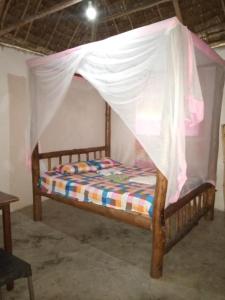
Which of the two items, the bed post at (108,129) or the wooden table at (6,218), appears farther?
the bed post at (108,129)

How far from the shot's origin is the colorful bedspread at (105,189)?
2643 mm

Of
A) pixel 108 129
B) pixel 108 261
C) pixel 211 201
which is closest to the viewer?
pixel 108 261

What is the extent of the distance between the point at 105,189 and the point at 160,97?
48.0 inches

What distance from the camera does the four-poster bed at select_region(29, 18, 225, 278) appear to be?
7.23 ft

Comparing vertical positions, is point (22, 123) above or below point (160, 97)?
below

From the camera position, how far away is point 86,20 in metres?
4.34

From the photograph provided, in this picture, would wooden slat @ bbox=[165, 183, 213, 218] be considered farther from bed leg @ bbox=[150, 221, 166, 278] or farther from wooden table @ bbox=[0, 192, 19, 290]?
wooden table @ bbox=[0, 192, 19, 290]

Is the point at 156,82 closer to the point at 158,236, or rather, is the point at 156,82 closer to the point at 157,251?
the point at 158,236

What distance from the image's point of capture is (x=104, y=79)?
2.61 metres

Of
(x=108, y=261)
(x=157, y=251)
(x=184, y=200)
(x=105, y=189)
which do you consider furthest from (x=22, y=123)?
(x=157, y=251)

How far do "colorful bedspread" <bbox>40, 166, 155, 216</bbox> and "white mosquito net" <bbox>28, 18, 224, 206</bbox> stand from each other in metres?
0.33

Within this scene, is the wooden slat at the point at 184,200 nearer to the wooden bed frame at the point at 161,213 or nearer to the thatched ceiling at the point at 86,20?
the wooden bed frame at the point at 161,213

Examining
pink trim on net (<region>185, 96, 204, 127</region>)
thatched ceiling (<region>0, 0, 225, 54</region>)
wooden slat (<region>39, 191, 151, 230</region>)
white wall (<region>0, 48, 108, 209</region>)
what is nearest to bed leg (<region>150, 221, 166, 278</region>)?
wooden slat (<region>39, 191, 151, 230</region>)

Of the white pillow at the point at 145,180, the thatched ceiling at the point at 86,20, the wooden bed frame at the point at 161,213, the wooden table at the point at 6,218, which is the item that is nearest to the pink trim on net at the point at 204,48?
the thatched ceiling at the point at 86,20
